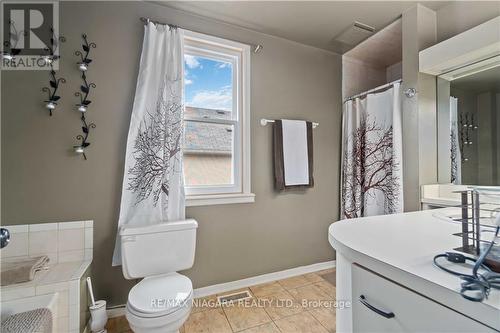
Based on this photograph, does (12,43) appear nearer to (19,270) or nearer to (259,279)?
(19,270)

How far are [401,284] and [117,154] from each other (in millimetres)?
1919

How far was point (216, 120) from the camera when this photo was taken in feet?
7.06

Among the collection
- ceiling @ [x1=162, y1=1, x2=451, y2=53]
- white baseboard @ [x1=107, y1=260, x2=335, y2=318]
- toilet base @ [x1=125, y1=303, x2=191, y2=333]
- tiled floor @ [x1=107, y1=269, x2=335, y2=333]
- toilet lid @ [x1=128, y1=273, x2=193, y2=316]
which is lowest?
tiled floor @ [x1=107, y1=269, x2=335, y2=333]

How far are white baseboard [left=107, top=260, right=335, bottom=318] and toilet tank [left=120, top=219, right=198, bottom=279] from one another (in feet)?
1.54

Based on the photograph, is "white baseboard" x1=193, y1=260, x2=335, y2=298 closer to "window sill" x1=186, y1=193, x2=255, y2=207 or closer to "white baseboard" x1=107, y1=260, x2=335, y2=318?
"white baseboard" x1=107, y1=260, x2=335, y2=318

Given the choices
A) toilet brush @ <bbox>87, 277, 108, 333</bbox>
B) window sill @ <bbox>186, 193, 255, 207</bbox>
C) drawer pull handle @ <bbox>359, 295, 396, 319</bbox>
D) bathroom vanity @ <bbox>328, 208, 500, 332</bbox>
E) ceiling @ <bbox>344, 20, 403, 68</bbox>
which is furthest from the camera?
ceiling @ <bbox>344, 20, 403, 68</bbox>

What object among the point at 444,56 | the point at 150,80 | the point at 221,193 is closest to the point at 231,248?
the point at 221,193

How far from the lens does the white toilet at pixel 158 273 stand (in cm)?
123

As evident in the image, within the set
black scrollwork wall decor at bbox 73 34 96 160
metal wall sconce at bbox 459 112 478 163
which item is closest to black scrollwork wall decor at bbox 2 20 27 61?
black scrollwork wall decor at bbox 73 34 96 160

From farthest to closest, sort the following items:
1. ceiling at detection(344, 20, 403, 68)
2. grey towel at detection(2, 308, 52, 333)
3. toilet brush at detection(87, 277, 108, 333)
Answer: ceiling at detection(344, 20, 403, 68) < toilet brush at detection(87, 277, 108, 333) < grey towel at detection(2, 308, 52, 333)

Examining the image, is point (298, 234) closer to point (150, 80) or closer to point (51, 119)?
point (150, 80)

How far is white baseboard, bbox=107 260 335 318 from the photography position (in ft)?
5.85

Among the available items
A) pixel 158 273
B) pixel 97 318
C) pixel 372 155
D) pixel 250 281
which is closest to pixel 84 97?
pixel 158 273

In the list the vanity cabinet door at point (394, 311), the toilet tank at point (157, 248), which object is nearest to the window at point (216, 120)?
the toilet tank at point (157, 248)
